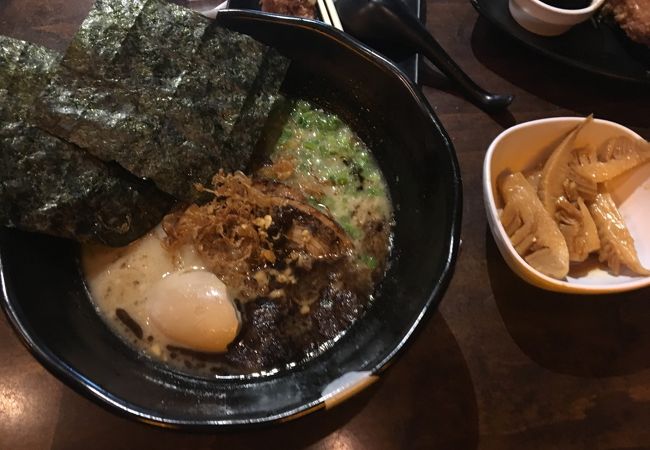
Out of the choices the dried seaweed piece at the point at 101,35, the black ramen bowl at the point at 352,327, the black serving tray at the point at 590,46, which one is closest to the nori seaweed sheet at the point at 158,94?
the dried seaweed piece at the point at 101,35

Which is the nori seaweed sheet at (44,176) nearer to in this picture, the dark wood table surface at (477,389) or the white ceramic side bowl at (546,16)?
the dark wood table surface at (477,389)

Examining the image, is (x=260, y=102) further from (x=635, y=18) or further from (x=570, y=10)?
(x=635, y=18)

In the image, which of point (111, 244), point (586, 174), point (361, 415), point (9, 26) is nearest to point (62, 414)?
point (111, 244)

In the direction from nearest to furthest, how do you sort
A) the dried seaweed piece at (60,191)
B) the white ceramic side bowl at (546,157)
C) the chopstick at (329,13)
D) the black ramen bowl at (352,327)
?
the black ramen bowl at (352,327) → the dried seaweed piece at (60,191) → the white ceramic side bowl at (546,157) → the chopstick at (329,13)

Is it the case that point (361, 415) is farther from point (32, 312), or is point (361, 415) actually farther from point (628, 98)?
point (628, 98)

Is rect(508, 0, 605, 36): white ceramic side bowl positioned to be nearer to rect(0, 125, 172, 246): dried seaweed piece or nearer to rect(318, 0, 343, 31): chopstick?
rect(318, 0, 343, 31): chopstick

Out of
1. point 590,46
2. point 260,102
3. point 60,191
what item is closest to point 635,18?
point 590,46

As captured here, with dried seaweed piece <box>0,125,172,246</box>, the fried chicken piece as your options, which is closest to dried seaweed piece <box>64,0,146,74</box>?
dried seaweed piece <box>0,125,172,246</box>
